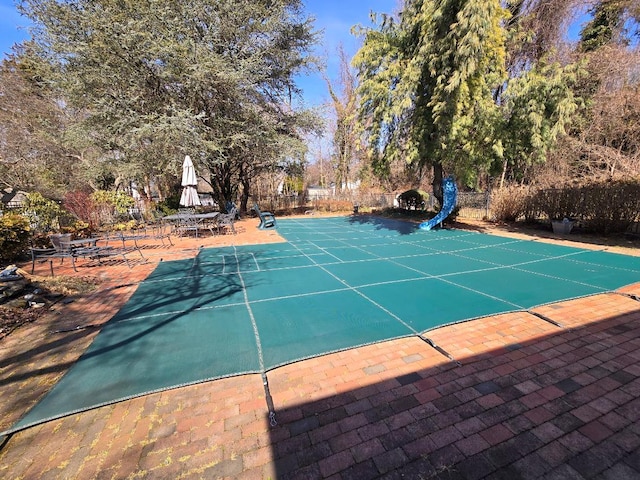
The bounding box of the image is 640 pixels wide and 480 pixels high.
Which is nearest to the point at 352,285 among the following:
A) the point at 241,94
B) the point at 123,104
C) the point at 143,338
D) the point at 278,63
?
the point at 143,338

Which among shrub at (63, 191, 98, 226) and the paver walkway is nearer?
the paver walkway

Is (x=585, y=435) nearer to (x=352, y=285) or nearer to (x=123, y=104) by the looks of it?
(x=352, y=285)

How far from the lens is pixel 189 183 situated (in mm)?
10711

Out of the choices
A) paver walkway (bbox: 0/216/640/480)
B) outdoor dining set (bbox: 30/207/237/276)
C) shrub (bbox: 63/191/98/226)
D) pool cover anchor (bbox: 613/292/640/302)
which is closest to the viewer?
paver walkway (bbox: 0/216/640/480)

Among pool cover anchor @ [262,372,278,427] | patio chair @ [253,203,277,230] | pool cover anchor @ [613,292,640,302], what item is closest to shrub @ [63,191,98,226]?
patio chair @ [253,203,277,230]

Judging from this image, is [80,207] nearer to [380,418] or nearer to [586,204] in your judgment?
[380,418]

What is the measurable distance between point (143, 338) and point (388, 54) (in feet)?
36.6

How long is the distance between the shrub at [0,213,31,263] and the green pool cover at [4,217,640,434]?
3.75 m

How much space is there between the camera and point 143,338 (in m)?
3.25

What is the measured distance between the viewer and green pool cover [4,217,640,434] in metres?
2.69

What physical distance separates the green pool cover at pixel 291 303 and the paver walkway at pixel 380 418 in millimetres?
206

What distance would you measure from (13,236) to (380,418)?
8982 mm

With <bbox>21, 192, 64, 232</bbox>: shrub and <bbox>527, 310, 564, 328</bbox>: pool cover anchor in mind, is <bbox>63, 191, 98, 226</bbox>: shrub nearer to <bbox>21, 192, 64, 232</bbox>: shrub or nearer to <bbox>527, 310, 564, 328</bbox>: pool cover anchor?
<bbox>21, 192, 64, 232</bbox>: shrub

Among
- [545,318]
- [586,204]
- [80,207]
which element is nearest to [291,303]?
[545,318]
